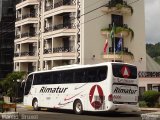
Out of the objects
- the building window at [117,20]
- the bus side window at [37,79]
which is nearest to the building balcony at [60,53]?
the building window at [117,20]

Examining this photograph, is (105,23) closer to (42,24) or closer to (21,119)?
(42,24)

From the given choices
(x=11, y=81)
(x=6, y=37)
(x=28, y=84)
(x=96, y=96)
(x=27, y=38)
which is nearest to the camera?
(x=96, y=96)

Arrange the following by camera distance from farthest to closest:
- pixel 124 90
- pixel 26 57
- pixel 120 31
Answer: pixel 26 57 < pixel 120 31 < pixel 124 90

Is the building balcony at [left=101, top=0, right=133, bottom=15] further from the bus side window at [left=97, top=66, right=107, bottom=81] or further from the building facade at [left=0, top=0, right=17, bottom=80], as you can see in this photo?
the bus side window at [left=97, top=66, right=107, bottom=81]

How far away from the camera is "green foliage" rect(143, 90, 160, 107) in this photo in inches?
1416

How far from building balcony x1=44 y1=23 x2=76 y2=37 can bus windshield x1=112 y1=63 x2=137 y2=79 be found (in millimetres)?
24129

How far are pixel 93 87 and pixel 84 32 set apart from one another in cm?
2260

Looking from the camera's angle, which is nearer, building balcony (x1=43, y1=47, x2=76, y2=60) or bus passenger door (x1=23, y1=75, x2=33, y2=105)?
bus passenger door (x1=23, y1=75, x2=33, y2=105)

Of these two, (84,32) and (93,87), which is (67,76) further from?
(84,32)

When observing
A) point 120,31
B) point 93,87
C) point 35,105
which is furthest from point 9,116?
point 120,31

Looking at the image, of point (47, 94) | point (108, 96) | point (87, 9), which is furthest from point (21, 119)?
point (87, 9)

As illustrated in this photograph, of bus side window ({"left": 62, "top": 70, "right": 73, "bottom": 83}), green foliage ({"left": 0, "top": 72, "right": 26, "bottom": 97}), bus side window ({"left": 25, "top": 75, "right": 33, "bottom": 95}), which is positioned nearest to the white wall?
green foliage ({"left": 0, "top": 72, "right": 26, "bottom": 97})

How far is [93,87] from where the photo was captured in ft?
86.5

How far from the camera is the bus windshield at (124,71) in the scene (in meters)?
25.5
